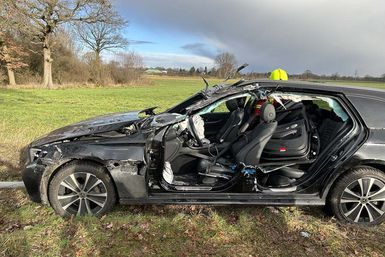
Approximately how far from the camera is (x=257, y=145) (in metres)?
4.08

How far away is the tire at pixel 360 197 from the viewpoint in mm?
3992

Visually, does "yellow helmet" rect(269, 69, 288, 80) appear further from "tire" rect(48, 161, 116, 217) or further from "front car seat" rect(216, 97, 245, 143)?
"tire" rect(48, 161, 116, 217)

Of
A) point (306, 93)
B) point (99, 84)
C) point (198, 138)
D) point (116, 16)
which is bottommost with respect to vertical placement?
point (99, 84)

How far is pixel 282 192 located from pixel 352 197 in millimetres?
784

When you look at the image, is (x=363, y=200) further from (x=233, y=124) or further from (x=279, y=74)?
(x=279, y=74)

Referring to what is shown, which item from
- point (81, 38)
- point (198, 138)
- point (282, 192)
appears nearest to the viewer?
point (282, 192)

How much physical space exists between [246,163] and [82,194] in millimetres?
1892

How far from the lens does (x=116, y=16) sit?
3384 cm

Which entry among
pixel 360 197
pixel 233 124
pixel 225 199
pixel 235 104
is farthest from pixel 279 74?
pixel 225 199

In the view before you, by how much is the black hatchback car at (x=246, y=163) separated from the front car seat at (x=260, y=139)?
11 mm

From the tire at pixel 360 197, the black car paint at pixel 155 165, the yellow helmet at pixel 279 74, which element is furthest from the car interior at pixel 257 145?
the yellow helmet at pixel 279 74

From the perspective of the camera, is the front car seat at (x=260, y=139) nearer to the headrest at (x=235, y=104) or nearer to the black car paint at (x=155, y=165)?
the black car paint at (x=155, y=165)

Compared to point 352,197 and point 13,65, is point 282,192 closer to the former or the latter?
point 352,197

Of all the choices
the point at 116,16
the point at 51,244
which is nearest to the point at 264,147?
the point at 51,244
